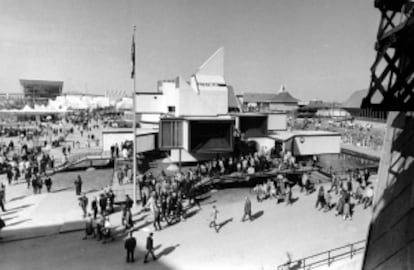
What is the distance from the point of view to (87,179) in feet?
84.1

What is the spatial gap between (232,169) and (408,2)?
1919 cm

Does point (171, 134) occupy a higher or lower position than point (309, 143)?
higher

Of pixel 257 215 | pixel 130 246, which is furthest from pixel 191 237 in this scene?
pixel 257 215

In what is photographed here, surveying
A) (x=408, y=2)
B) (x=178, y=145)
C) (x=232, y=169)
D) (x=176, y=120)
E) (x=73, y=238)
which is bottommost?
(x=73, y=238)

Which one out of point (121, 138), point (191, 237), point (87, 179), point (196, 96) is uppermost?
point (196, 96)

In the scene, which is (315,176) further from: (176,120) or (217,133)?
(176,120)

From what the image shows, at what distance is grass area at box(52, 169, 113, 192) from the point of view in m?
23.3

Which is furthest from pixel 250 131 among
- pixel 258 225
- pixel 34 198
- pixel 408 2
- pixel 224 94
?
pixel 408 2

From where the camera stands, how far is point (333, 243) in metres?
13.6

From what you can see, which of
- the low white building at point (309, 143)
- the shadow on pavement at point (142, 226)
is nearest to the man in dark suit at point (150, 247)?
the shadow on pavement at point (142, 226)

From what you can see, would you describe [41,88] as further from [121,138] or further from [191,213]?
[191,213]

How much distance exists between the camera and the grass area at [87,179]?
23348mm

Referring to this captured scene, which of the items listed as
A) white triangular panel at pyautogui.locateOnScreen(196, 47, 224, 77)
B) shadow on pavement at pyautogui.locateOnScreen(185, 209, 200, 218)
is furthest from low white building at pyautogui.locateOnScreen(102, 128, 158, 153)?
shadow on pavement at pyautogui.locateOnScreen(185, 209, 200, 218)

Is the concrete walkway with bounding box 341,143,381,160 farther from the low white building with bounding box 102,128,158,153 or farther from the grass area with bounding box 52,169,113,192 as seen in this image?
the grass area with bounding box 52,169,113,192
